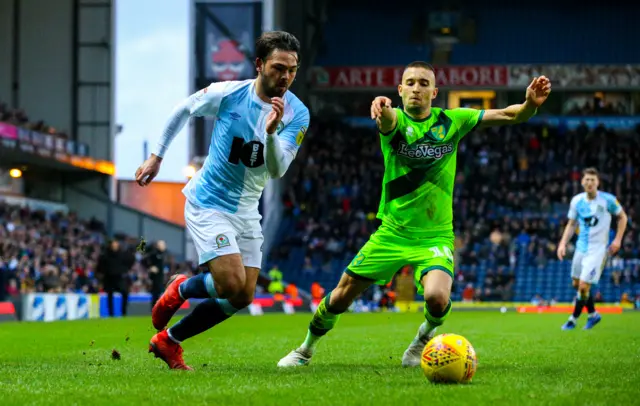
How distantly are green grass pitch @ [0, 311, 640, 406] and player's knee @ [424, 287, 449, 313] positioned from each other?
0.58 m

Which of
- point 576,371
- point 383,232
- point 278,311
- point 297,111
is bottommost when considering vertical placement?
point 278,311

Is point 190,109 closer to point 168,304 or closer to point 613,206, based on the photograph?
point 168,304

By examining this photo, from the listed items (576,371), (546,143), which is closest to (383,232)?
(576,371)

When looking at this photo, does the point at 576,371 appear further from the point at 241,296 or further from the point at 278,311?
the point at 278,311

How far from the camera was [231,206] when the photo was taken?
8.34 meters

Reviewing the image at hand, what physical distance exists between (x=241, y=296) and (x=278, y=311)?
2324cm

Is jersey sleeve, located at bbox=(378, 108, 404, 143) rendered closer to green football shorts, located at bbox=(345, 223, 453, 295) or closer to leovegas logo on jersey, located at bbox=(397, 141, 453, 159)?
leovegas logo on jersey, located at bbox=(397, 141, 453, 159)

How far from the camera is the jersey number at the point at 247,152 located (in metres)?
8.21

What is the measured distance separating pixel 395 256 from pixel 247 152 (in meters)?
1.49

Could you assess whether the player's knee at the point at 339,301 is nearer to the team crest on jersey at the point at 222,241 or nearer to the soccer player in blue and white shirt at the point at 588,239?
the team crest on jersey at the point at 222,241

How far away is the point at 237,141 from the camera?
26.9ft

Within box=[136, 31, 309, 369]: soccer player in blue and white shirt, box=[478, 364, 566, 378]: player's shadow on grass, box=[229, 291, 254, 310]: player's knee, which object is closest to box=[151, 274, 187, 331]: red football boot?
box=[136, 31, 309, 369]: soccer player in blue and white shirt

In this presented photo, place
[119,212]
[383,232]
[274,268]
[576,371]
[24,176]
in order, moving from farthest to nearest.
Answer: [119,212]
[24,176]
[274,268]
[383,232]
[576,371]

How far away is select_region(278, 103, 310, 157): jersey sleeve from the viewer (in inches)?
313
